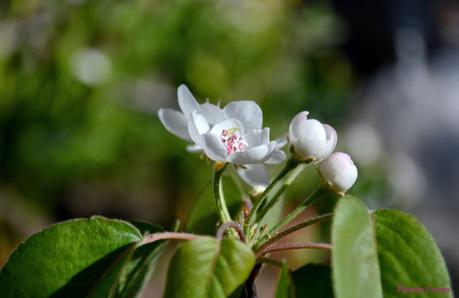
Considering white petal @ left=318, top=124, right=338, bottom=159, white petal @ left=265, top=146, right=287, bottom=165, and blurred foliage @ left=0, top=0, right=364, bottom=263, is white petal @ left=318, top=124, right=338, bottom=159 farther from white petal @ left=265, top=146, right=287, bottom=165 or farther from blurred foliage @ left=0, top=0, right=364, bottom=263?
blurred foliage @ left=0, top=0, right=364, bottom=263

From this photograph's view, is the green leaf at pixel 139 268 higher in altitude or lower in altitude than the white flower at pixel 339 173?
lower

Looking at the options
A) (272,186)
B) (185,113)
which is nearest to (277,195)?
(272,186)

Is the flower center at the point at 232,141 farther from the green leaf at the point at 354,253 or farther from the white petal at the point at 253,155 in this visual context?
the green leaf at the point at 354,253

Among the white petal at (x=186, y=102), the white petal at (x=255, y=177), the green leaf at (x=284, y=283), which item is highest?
the white petal at (x=186, y=102)

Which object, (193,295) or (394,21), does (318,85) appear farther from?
(193,295)

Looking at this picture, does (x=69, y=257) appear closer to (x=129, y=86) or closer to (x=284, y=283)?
(x=284, y=283)

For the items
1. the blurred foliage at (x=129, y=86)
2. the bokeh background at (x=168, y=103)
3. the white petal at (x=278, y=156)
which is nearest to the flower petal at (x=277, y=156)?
the white petal at (x=278, y=156)

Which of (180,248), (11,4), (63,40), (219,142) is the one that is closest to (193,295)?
(180,248)
